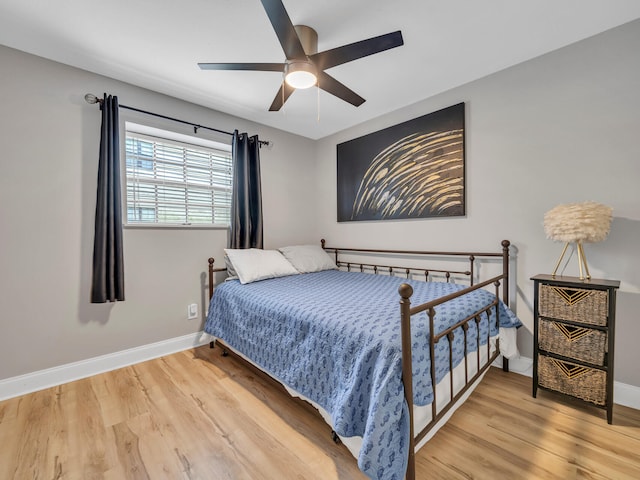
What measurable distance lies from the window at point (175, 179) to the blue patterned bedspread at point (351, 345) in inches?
37.8

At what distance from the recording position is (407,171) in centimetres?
271

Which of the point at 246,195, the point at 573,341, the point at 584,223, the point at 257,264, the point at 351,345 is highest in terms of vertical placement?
the point at 246,195

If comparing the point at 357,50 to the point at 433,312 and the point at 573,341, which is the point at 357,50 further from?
the point at 573,341

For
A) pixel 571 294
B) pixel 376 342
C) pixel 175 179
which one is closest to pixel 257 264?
pixel 175 179

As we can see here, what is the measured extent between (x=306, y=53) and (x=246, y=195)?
5.00 feet

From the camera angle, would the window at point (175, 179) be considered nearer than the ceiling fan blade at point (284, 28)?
No

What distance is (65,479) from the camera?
124 centimetres

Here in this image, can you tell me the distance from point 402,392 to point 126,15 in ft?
7.94

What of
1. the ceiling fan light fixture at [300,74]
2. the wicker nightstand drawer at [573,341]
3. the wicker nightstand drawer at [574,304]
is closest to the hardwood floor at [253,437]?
the wicker nightstand drawer at [573,341]

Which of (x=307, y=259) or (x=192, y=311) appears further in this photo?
(x=307, y=259)

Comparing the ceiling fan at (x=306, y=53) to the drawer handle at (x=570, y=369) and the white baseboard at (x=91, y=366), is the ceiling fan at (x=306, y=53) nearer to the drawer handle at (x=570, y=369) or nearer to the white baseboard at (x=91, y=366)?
the drawer handle at (x=570, y=369)

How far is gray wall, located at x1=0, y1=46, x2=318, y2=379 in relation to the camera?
6.15 feet

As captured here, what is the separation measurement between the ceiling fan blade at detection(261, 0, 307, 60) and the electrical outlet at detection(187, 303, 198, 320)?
7.33ft

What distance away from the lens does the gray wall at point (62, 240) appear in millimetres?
1874
